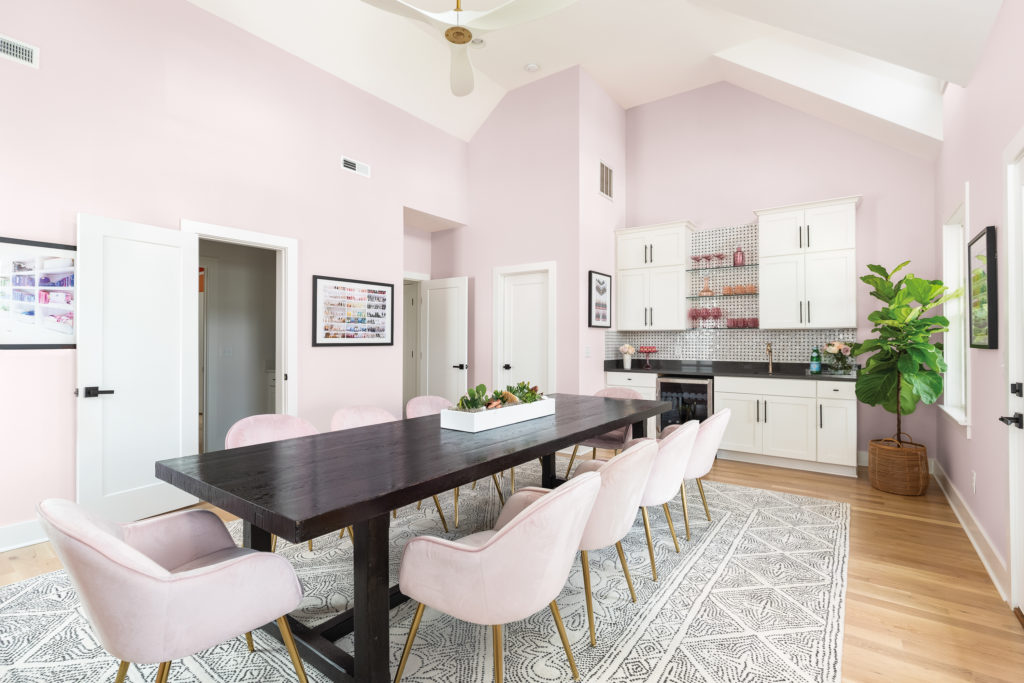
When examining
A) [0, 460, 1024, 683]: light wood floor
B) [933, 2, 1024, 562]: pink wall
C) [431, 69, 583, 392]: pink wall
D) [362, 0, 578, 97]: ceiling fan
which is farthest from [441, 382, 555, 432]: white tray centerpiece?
A: [431, 69, 583, 392]: pink wall

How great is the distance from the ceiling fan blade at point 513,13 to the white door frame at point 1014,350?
2145 millimetres

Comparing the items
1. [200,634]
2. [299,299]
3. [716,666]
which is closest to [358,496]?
[200,634]

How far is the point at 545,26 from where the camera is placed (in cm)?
464

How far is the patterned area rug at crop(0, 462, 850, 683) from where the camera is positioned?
1802 millimetres

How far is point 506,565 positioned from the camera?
4.68 feet

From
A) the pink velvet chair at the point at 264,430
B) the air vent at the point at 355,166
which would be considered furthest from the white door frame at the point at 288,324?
the pink velvet chair at the point at 264,430

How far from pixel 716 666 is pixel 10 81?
15.2ft

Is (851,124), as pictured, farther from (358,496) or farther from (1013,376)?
(358,496)

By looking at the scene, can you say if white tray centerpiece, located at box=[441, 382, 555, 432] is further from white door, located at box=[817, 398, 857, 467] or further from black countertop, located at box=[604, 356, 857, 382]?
white door, located at box=[817, 398, 857, 467]

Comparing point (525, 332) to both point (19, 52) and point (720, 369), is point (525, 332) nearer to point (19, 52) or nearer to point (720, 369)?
point (720, 369)

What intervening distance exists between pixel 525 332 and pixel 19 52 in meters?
4.47

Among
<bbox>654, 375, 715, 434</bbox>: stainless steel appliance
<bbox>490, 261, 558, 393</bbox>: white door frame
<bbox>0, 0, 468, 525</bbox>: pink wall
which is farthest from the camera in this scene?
<bbox>490, 261, 558, 393</bbox>: white door frame

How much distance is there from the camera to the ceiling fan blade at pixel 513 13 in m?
2.36

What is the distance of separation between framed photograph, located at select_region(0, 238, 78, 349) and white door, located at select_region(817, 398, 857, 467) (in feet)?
18.9
